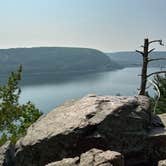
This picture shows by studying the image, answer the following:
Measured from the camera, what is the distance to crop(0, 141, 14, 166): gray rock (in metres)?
16.0

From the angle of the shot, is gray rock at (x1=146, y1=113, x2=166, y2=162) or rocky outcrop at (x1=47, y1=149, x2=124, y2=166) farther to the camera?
gray rock at (x1=146, y1=113, x2=166, y2=162)

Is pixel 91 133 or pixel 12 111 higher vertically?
pixel 91 133

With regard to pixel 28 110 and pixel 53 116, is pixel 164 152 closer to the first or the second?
pixel 53 116

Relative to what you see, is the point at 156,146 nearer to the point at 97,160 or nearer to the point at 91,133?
the point at 91,133

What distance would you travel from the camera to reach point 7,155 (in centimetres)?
1636

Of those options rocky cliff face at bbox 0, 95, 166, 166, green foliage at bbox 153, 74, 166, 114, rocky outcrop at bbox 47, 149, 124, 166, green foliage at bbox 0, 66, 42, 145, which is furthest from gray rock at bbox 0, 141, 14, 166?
green foliage at bbox 153, 74, 166, 114

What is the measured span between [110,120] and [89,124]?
33.1 inches

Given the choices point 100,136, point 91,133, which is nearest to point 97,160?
point 100,136

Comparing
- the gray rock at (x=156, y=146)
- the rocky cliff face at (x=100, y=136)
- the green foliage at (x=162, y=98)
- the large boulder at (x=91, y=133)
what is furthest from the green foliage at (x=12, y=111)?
the gray rock at (x=156, y=146)

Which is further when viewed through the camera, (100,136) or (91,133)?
(91,133)

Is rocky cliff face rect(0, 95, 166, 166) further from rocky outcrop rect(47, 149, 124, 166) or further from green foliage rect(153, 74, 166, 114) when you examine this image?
green foliage rect(153, 74, 166, 114)

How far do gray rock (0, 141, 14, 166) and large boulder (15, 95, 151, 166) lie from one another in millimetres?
425

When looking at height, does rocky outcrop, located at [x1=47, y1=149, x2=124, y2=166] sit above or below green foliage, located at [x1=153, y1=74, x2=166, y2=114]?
above

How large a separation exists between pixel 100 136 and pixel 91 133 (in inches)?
17.0
